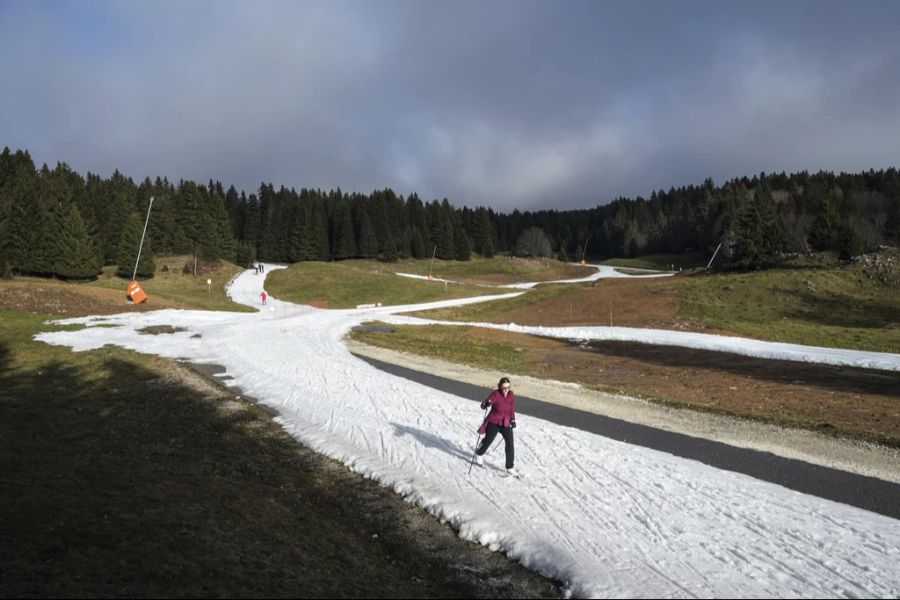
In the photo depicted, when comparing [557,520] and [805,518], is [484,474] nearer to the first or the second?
[557,520]

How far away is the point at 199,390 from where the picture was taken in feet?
60.3

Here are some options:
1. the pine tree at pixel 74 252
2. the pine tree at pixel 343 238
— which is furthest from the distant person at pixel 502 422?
the pine tree at pixel 343 238

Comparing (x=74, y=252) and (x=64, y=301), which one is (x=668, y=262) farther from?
(x=64, y=301)

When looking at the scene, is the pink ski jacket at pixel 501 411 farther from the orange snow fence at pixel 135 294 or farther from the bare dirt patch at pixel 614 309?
the orange snow fence at pixel 135 294

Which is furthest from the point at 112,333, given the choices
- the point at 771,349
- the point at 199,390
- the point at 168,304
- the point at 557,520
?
the point at 771,349

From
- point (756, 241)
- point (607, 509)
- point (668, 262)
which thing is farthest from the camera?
point (668, 262)

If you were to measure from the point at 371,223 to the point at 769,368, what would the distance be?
96.2 m

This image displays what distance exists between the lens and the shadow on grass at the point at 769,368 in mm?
21453

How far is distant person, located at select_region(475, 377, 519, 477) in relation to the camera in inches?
438

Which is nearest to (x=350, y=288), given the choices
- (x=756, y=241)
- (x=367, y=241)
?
(x=367, y=241)

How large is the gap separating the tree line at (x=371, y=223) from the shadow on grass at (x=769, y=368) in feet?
109

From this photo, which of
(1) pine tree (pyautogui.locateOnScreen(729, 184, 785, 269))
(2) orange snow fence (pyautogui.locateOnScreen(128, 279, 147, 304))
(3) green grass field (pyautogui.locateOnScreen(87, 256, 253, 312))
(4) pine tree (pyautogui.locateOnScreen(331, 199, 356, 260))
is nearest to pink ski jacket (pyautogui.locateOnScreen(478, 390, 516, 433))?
(2) orange snow fence (pyautogui.locateOnScreen(128, 279, 147, 304))

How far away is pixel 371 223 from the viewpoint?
115 meters

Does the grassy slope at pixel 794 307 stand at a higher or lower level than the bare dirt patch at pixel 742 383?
higher
